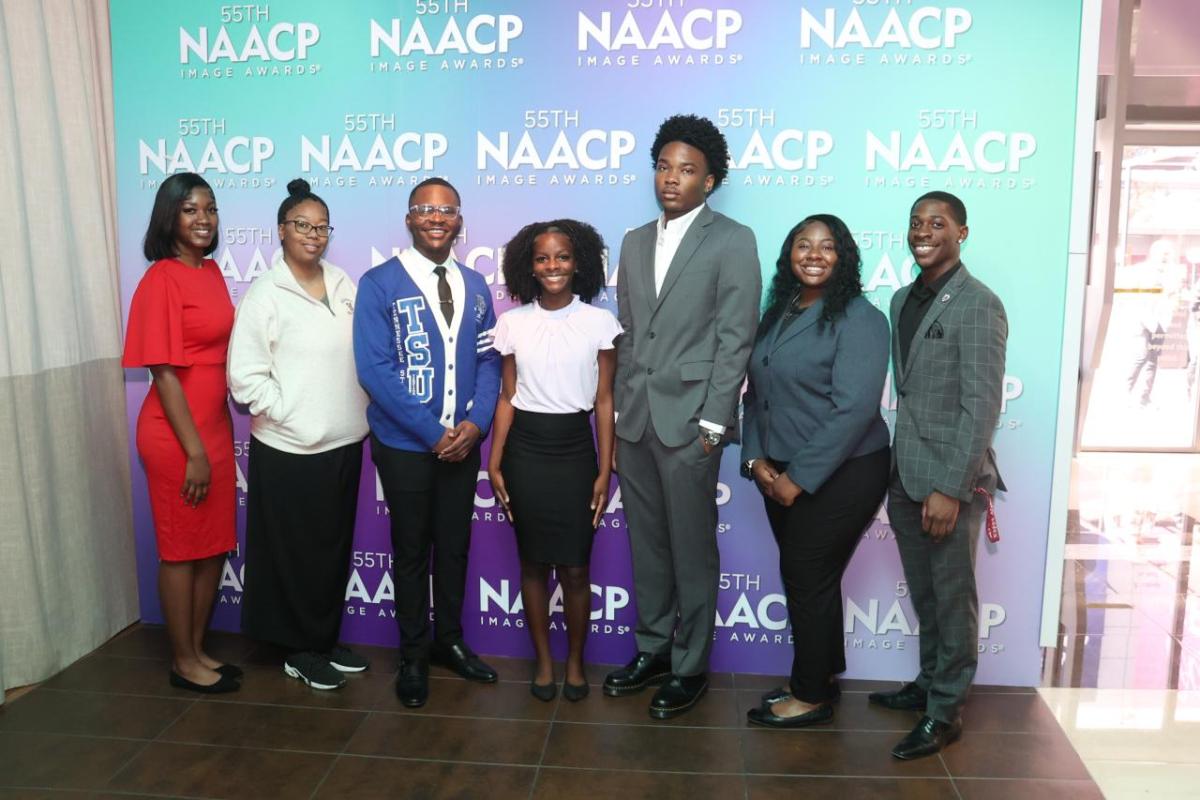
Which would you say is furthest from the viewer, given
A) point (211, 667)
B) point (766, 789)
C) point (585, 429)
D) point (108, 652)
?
point (108, 652)

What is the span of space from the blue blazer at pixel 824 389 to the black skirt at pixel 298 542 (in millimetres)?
1530

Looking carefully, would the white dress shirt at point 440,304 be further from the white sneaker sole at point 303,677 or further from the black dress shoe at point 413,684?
the white sneaker sole at point 303,677

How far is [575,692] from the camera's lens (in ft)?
10.6

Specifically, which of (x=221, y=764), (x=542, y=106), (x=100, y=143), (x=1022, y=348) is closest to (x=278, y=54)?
(x=100, y=143)

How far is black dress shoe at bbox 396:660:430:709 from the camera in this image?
3178 millimetres

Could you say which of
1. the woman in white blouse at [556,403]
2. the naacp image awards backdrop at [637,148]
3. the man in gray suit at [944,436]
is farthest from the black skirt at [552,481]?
the man in gray suit at [944,436]

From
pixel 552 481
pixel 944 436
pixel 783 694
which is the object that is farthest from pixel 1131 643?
pixel 552 481

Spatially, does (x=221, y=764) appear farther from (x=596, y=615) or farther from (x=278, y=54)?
(x=278, y=54)

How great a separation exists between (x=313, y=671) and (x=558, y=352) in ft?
4.91

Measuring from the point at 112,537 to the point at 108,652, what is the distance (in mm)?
454

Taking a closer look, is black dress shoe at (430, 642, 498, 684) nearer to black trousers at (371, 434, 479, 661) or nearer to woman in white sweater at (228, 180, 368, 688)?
black trousers at (371, 434, 479, 661)

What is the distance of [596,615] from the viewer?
357 cm

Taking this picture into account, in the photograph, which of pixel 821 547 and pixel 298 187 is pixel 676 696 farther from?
pixel 298 187

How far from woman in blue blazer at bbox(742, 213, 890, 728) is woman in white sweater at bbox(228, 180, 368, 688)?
144cm
